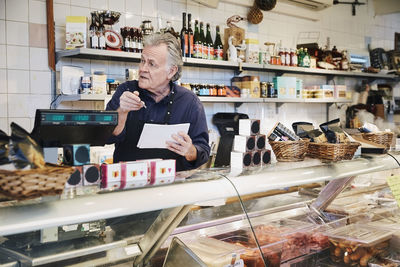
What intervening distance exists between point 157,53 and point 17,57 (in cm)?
182

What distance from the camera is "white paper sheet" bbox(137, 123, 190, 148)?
7.12 feet

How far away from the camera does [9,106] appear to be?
3625 millimetres

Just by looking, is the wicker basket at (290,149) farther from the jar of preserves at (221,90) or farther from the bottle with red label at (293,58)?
the bottle with red label at (293,58)

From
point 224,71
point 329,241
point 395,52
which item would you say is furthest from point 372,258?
point 395,52

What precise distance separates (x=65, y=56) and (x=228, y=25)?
6.55 feet

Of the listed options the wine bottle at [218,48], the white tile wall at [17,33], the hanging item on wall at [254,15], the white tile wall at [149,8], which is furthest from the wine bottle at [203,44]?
the white tile wall at [17,33]

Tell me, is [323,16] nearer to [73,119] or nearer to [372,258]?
[372,258]

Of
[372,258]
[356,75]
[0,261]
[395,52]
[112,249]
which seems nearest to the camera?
[0,261]

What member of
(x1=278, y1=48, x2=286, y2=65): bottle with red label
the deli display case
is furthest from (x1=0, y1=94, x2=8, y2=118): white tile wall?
(x1=278, y1=48, x2=286, y2=65): bottle with red label

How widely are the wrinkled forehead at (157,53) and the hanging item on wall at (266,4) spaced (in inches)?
118

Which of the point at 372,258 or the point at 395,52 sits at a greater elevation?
the point at 395,52

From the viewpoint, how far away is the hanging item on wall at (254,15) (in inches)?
206

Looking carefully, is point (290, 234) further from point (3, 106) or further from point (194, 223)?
point (3, 106)

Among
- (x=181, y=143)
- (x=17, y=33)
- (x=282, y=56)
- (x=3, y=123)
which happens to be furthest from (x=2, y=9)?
(x=282, y=56)
